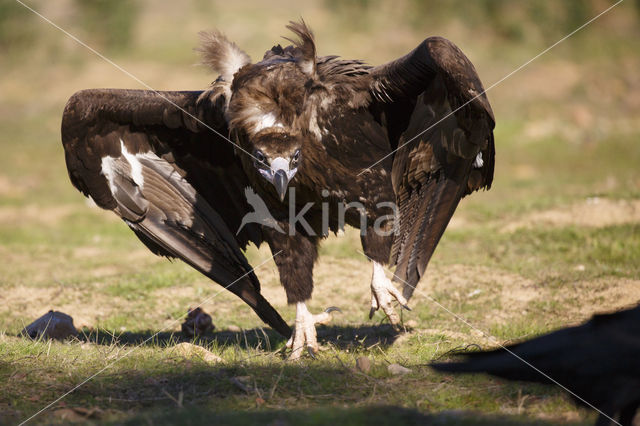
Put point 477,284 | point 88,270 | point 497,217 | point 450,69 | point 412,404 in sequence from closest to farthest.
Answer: point 412,404 → point 450,69 → point 477,284 → point 88,270 → point 497,217

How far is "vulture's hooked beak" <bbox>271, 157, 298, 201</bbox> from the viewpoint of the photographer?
477 cm

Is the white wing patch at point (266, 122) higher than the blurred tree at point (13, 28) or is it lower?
lower

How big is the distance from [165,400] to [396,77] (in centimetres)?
259

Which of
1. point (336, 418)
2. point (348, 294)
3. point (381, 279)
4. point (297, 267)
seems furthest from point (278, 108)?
point (348, 294)

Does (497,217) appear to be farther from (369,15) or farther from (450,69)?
(369,15)

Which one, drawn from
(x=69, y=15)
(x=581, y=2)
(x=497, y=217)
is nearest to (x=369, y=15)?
(x=581, y=2)

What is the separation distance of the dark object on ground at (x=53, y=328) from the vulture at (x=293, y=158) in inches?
39.1

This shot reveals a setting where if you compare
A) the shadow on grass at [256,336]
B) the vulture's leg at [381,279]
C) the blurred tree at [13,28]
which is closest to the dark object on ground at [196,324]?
the shadow on grass at [256,336]

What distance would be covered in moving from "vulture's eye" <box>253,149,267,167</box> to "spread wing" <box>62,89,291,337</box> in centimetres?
69

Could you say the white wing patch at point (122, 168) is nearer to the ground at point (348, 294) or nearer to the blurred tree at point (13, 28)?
the ground at point (348, 294)

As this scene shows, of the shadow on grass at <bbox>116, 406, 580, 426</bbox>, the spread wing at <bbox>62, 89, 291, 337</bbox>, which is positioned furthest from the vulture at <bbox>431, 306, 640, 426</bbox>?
the spread wing at <bbox>62, 89, 291, 337</bbox>

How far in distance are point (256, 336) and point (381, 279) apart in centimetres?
145

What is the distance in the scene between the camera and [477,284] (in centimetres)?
716

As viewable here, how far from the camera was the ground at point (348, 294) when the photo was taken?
394 centimetres
